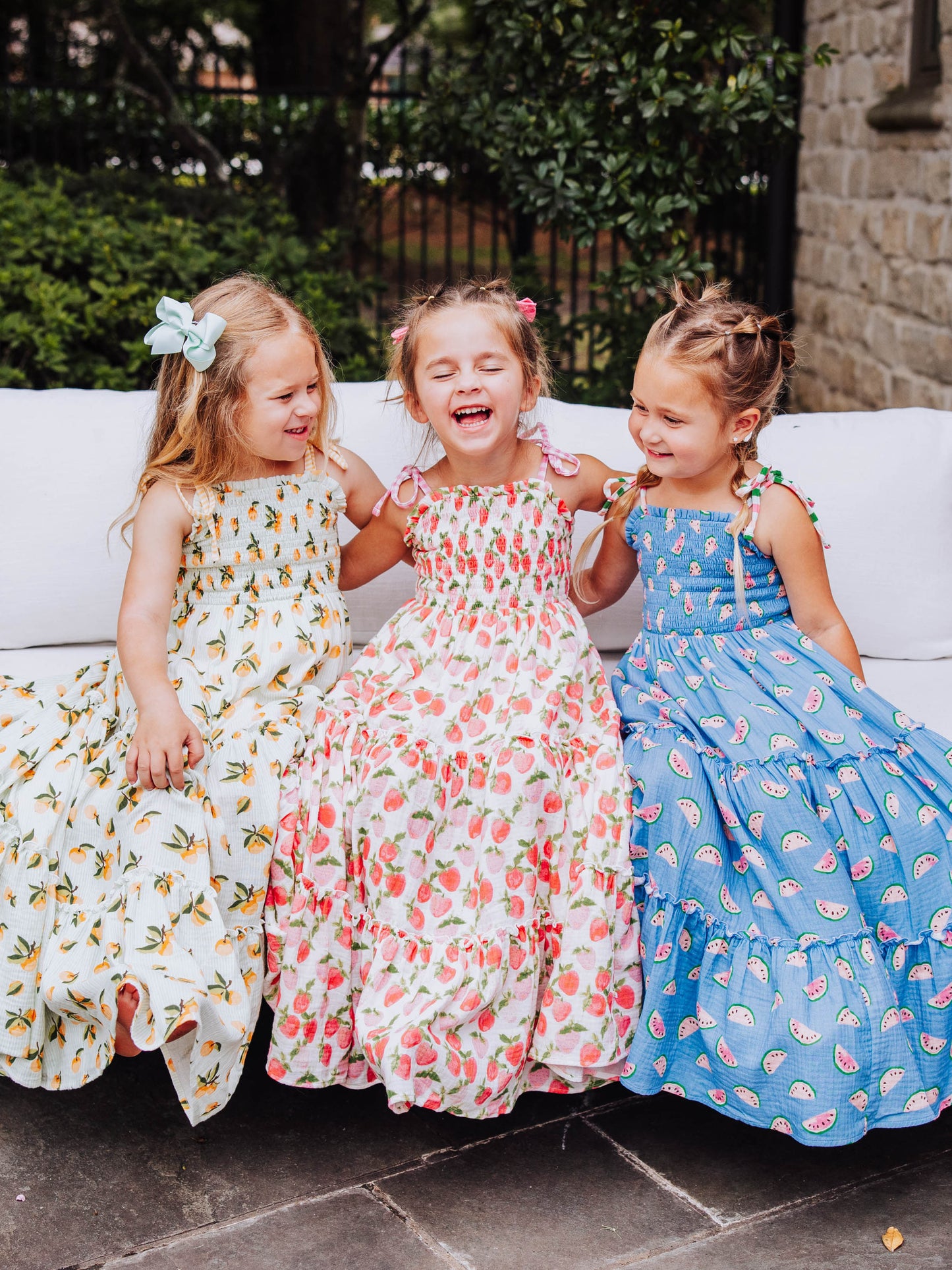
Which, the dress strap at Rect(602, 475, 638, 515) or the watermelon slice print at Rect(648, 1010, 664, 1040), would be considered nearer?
the watermelon slice print at Rect(648, 1010, 664, 1040)

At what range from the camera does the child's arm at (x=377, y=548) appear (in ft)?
8.68

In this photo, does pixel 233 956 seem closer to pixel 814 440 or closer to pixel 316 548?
pixel 316 548

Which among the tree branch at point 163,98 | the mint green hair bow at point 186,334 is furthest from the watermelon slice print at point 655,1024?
the tree branch at point 163,98

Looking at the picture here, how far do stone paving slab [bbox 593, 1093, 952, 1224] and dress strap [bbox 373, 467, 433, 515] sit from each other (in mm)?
1212

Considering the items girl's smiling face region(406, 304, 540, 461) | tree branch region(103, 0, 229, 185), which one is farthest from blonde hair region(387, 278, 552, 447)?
tree branch region(103, 0, 229, 185)

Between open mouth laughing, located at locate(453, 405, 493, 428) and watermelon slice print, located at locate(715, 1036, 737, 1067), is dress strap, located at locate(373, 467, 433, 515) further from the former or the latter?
watermelon slice print, located at locate(715, 1036, 737, 1067)

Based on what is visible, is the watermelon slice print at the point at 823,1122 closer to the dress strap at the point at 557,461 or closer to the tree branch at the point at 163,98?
the dress strap at the point at 557,461

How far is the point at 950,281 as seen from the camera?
416 cm

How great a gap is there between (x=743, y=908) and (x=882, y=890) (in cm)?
23

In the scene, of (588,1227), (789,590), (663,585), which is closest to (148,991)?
(588,1227)

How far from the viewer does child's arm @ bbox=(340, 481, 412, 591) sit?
2.65 meters

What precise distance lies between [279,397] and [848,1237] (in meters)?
1.70

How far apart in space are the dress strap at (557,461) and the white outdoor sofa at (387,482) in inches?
12.2

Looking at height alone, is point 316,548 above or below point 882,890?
above
